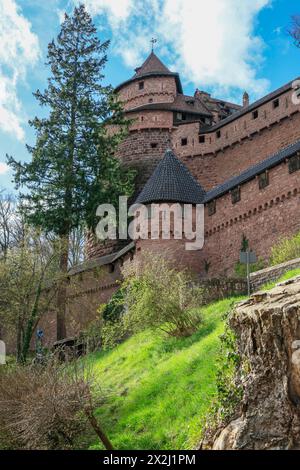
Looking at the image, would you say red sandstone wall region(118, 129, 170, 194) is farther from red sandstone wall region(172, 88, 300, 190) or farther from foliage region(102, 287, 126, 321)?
foliage region(102, 287, 126, 321)

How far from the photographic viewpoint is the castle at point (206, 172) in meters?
22.3

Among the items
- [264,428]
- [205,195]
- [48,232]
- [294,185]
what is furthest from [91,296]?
[264,428]

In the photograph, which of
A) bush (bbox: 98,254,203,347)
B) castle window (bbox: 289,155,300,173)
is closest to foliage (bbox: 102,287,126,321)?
bush (bbox: 98,254,203,347)

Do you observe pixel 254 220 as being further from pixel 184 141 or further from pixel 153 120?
pixel 153 120

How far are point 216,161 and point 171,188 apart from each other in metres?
9.33

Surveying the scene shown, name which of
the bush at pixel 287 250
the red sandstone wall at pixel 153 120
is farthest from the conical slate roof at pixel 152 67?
the bush at pixel 287 250

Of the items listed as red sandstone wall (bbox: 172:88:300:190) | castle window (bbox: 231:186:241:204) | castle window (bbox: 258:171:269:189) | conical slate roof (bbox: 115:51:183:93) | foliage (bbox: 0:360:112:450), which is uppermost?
conical slate roof (bbox: 115:51:183:93)

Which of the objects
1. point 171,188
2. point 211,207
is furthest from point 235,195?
point 171,188

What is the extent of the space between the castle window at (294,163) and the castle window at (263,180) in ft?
4.27

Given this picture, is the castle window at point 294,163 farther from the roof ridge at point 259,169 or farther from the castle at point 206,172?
the roof ridge at point 259,169

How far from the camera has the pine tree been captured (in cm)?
2441

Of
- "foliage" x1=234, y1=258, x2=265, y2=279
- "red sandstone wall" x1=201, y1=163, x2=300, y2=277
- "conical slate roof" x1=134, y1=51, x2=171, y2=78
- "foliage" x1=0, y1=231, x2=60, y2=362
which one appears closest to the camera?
"foliage" x1=0, y1=231, x2=60, y2=362

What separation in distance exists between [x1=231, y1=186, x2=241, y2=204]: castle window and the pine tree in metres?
4.65
